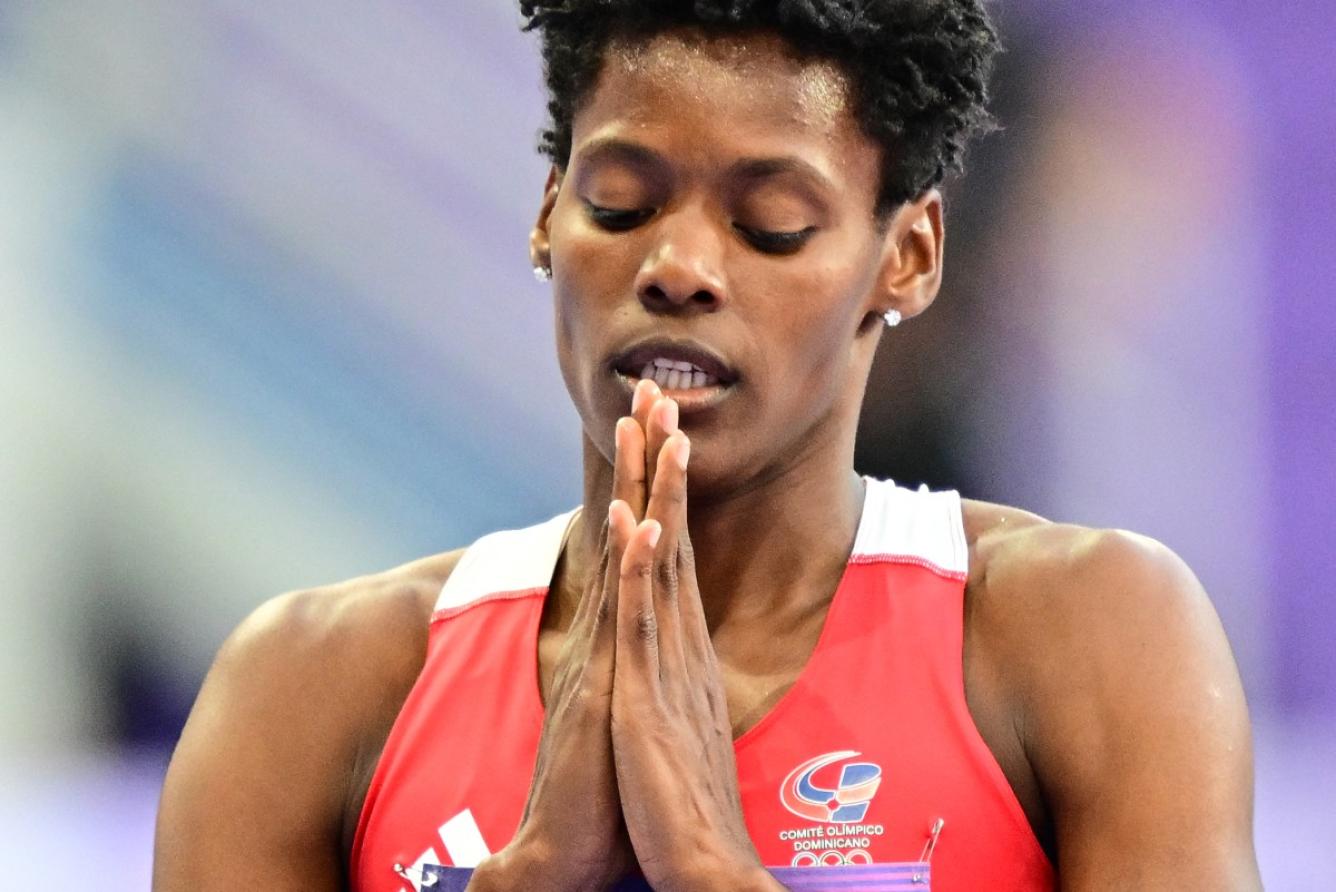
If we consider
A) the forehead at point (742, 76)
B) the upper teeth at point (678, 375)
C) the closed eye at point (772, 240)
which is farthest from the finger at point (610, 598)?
the forehead at point (742, 76)

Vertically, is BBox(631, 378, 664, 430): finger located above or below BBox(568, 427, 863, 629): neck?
above

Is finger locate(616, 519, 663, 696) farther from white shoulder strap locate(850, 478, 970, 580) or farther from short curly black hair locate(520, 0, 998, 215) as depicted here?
short curly black hair locate(520, 0, 998, 215)

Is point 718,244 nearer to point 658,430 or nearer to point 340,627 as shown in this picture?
point 658,430

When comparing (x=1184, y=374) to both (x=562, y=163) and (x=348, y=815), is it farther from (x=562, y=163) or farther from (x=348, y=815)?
(x=348, y=815)

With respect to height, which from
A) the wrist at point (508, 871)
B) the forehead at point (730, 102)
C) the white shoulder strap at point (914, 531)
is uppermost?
the forehead at point (730, 102)

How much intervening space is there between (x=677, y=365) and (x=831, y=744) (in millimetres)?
344

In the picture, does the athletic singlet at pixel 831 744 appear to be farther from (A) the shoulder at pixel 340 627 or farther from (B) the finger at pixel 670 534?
(B) the finger at pixel 670 534

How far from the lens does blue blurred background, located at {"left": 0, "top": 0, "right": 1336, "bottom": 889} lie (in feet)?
8.16

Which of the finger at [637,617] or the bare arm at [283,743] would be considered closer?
the finger at [637,617]

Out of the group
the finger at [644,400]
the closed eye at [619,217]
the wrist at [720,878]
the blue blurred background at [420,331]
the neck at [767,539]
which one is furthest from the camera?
the blue blurred background at [420,331]

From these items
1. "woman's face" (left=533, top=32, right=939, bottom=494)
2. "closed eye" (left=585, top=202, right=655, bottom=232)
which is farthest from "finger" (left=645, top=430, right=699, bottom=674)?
"closed eye" (left=585, top=202, right=655, bottom=232)

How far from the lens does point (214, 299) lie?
263cm

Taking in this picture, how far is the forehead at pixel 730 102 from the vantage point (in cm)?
150

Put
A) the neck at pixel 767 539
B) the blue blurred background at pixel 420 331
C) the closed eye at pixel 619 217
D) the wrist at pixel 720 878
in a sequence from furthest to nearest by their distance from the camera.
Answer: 1. the blue blurred background at pixel 420 331
2. the neck at pixel 767 539
3. the closed eye at pixel 619 217
4. the wrist at pixel 720 878
